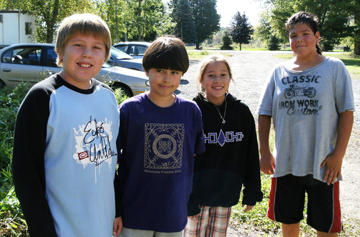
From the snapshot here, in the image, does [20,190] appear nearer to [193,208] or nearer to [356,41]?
[193,208]

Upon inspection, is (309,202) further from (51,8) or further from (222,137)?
(51,8)

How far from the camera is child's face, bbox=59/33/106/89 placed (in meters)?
1.58

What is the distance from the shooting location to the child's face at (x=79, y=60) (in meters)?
1.58

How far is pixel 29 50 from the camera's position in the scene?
7.95 metres

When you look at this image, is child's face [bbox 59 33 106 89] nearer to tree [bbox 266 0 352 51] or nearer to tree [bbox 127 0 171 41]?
tree [bbox 127 0 171 41]

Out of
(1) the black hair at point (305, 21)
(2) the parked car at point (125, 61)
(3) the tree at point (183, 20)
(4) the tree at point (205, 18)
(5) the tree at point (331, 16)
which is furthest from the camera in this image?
(4) the tree at point (205, 18)

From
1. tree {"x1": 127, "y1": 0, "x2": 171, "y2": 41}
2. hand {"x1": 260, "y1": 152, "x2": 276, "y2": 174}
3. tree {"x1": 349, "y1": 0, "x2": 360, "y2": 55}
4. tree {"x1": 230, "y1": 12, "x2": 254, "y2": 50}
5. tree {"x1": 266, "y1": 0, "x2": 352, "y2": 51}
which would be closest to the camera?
hand {"x1": 260, "y1": 152, "x2": 276, "y2": 174}

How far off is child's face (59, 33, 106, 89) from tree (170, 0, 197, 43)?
55.9 meters

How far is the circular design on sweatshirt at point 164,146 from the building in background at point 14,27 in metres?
26.5

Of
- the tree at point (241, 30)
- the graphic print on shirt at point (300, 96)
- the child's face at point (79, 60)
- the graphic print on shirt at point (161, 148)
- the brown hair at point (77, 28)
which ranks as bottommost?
the graphic print on shirt at point (161, 148)

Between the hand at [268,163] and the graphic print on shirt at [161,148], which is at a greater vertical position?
the graphic print on shirt at [161,148]

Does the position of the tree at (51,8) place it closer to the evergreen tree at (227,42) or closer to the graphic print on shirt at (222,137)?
the graphic print on shirt at (222,137)

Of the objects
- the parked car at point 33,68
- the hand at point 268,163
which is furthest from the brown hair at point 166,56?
the parked car at point 33,68

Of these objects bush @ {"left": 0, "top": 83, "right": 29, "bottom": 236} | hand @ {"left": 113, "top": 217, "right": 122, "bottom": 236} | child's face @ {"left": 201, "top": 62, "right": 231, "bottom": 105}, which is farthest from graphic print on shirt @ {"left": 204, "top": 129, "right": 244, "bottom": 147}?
bush @ {"left": 0, "top": 83, "right": 29, "bottom": 236}
